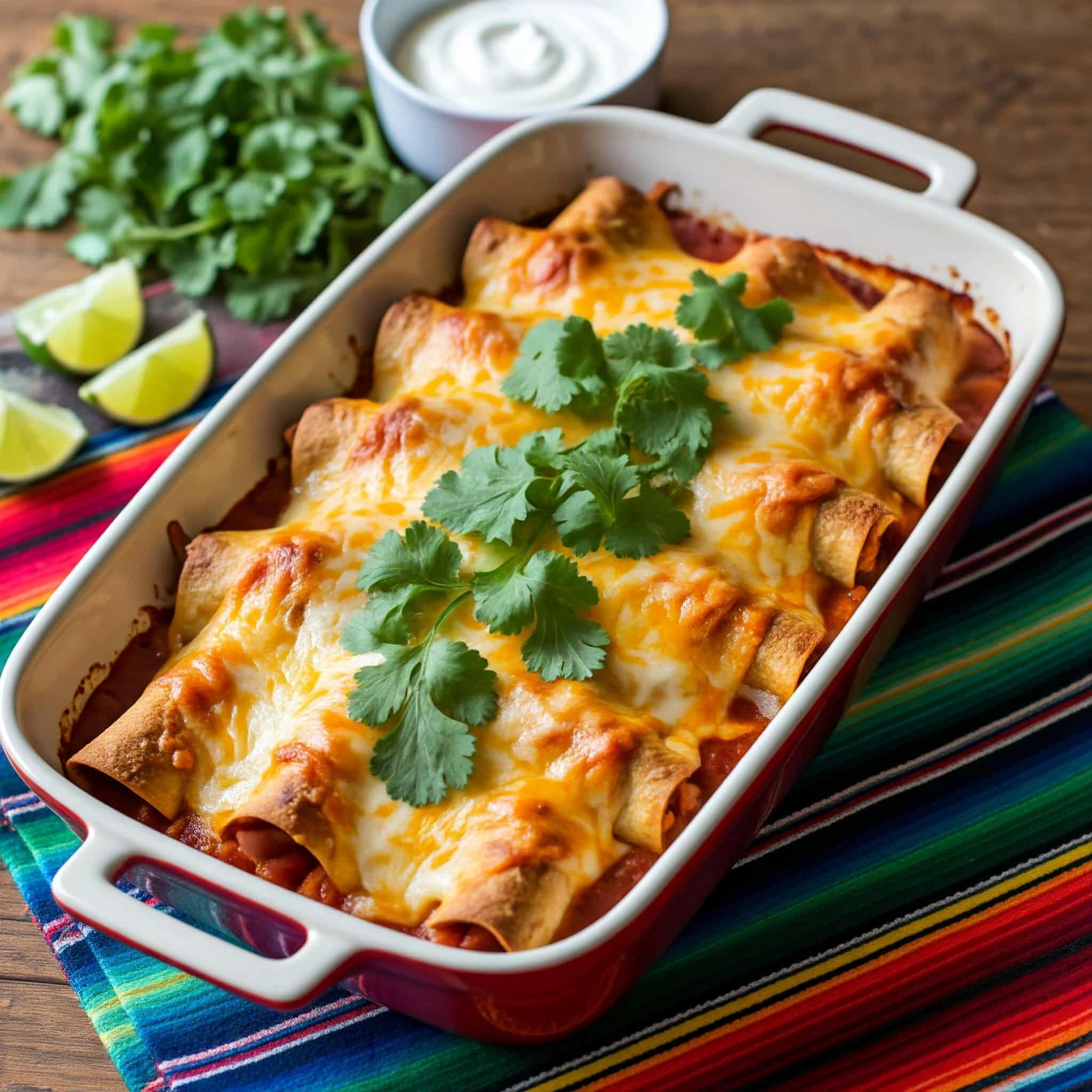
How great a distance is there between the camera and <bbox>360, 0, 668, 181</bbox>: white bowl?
2961mm

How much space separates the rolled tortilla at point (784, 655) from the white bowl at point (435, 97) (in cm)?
130

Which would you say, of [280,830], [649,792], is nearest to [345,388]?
[280,830]

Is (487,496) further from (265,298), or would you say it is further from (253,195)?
(253,195)

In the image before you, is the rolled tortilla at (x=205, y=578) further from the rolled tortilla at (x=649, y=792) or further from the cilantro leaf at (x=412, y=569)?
the rolled tortilla at (x=649, y=792)

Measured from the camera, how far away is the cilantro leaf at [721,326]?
238cm

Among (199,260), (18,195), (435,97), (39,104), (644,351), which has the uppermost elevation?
(39,104)

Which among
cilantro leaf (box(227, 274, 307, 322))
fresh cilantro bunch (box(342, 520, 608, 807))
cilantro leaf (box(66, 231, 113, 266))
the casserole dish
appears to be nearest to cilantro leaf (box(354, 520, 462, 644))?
fresh cilantro bunch (box(342, 520, 608, 807))

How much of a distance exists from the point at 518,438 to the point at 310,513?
1.20 feet

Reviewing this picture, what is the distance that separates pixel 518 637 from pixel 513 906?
0.42 metres

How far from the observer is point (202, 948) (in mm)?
1707

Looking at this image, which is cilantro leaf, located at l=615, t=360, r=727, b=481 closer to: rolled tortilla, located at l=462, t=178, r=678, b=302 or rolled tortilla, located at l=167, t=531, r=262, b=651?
rolled tortilla, located at l=462, t=178, r=678, b=302

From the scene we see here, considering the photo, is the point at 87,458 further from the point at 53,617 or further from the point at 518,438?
the point at 518,438

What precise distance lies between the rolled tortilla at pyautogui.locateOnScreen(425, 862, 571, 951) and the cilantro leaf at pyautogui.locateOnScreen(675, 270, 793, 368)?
0.96 m

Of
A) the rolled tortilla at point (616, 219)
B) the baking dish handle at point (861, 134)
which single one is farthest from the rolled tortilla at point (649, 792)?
the baking dish handle at point (861, 134)
